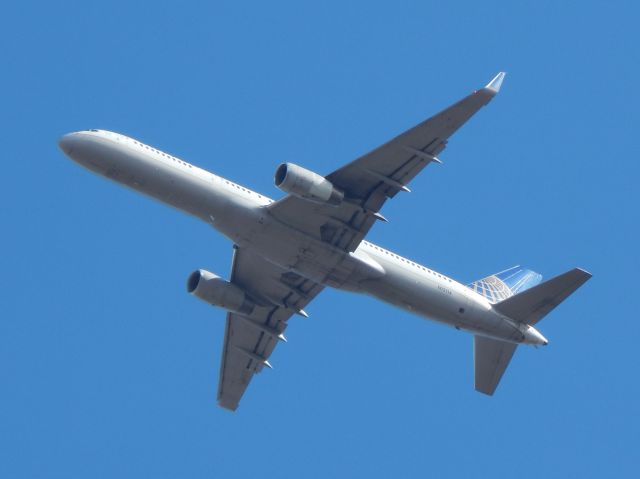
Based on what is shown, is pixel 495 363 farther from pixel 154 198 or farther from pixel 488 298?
pixel 154 198

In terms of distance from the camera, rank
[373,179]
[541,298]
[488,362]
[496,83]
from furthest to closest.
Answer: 1. [488,362]
2. [541,298]
3. [373,179]
4. [496,83]

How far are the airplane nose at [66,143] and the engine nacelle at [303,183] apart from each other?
11527 mm

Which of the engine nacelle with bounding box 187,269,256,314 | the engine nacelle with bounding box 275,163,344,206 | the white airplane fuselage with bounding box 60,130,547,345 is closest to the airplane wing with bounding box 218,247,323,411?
the engine nacelle with bounding box 187,269,256,314

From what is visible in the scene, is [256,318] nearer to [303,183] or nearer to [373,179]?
[303,183]

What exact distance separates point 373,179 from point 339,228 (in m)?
3.49

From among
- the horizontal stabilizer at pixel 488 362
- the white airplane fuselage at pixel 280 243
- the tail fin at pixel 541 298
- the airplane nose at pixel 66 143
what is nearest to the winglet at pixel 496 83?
the tail fin at pixel 541 298

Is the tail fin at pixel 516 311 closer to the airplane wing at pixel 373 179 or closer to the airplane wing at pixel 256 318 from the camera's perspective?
the airplane wing at pixel 373 179

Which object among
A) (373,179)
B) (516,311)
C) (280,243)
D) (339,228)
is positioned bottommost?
(280,243)

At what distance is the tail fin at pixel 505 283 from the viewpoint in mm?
70500

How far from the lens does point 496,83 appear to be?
57719 mm

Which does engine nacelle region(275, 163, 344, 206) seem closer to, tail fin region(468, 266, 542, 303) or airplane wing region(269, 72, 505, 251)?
airplane wing region(269, 72, 505, 251)

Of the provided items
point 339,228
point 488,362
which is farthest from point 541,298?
point 339,228

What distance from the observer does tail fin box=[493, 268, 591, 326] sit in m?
63.8

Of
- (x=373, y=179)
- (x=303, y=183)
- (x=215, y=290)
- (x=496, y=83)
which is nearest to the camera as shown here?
(x=496, y=83)
